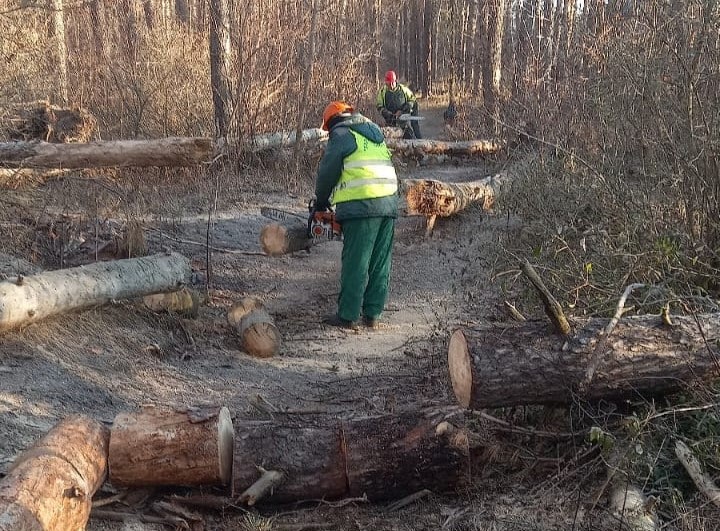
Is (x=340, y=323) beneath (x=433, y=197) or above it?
beneath

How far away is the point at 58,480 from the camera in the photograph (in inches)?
125

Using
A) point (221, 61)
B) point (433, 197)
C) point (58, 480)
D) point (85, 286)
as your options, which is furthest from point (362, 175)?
point (221, 61)

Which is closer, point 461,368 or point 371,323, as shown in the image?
point 461,368

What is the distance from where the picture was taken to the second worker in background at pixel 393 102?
60.0 feet

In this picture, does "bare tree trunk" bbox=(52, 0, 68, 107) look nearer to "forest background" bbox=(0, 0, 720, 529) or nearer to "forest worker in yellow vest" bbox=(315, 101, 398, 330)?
"forest background" bbox=(0, 0, 720, 529)

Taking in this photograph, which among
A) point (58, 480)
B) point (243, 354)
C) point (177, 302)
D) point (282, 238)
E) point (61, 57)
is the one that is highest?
point (61, 57)

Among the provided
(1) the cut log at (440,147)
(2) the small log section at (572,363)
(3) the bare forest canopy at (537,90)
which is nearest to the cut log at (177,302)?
(3) the bare forest canopy at (537,90)

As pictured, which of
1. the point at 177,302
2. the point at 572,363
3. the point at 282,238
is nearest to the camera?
the point at 572,363

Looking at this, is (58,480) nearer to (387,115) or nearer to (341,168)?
(341,168)

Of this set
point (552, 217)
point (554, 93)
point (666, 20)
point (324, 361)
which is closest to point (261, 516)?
point (324, 361)

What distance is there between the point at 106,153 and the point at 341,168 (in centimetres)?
Result: 292

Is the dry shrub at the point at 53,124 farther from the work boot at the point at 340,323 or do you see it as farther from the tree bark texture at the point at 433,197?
the work boot at the point at 340,323

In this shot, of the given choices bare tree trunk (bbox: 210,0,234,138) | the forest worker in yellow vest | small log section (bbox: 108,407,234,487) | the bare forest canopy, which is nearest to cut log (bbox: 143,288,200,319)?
the forest worker in yellow vest

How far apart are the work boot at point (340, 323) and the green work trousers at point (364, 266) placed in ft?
0.14
